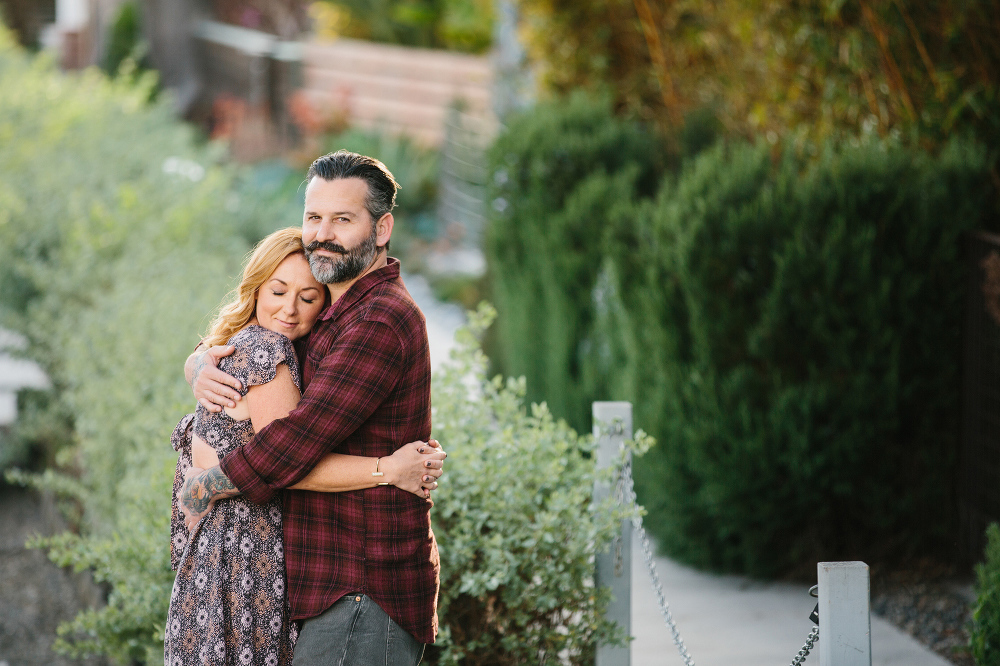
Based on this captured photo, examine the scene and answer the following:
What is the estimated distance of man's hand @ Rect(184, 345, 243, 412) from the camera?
2.35 metres

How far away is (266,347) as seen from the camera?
7.80 ft

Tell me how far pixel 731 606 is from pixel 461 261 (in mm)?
7747

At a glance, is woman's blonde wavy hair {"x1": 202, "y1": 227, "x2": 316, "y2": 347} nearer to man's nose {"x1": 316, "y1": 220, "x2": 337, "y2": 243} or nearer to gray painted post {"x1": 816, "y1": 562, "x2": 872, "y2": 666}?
man's nose {"x1": 316, "y1": 220, "x2": 337, "y2": 243}

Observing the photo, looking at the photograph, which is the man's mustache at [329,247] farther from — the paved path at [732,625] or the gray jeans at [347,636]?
the paved path at [732,625]

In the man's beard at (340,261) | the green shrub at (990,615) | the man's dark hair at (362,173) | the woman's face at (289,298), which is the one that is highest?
the man's dark hair at (362,173)

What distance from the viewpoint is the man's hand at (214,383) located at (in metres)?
2.35

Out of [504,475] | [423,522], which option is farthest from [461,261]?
[423,522]

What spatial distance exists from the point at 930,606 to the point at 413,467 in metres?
3.23

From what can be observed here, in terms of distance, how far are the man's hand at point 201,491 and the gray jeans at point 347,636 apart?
0.34 m

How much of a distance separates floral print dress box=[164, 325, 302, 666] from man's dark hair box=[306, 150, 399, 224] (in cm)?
38

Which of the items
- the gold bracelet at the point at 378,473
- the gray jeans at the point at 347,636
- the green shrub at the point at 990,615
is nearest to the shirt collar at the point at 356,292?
the gold bracelet at the point at 378,473

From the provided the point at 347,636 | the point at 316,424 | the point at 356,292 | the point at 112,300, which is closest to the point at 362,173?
the point at 356,292

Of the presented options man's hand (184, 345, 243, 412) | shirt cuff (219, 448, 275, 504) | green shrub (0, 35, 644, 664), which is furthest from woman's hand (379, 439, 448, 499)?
green shrub (0, 35, 644, 664)

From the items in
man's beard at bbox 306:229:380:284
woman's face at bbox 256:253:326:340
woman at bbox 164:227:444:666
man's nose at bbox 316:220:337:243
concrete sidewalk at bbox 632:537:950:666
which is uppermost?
man's nose at bbox 316:220:337:243
